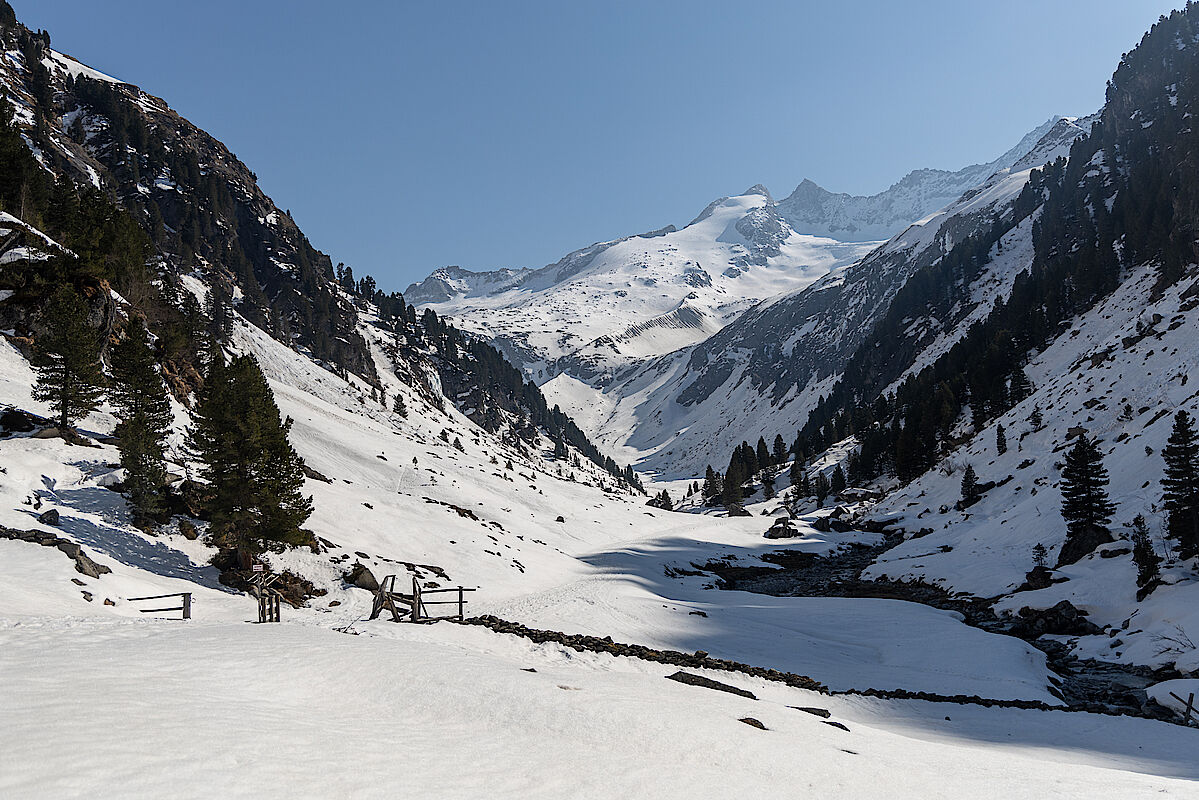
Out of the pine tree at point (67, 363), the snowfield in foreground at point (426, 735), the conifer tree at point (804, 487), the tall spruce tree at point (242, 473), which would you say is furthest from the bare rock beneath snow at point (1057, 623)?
the conifer tree at point (804, 487)

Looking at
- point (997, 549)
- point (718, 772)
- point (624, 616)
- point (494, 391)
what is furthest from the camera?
point (494, 391)

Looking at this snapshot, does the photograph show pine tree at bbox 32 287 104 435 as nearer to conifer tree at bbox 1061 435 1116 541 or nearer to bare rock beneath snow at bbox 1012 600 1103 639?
bare rock beneath snow at bbox 1012 600 1103 639

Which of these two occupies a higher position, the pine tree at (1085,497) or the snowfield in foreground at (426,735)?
the pine tree at (1085,497)

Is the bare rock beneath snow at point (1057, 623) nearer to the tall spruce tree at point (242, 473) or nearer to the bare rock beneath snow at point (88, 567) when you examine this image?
the tall spruce tree at point (242, 473)

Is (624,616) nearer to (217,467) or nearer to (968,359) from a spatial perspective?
(217,467)

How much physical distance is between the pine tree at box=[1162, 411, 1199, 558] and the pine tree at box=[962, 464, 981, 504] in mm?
29068

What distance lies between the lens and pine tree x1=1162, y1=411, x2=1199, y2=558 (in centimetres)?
3109

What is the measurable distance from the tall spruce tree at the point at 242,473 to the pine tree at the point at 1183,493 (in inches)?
1811

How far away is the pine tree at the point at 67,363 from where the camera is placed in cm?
3212

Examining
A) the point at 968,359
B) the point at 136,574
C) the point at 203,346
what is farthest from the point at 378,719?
the point at 968,359

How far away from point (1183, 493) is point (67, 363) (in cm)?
6301

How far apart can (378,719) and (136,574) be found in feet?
73.1

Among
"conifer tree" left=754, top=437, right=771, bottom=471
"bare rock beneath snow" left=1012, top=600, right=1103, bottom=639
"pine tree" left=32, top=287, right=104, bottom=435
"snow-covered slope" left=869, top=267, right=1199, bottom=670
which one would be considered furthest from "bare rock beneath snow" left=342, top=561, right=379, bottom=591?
"conifer tree" left=754, top=437, right=771, bottom=471

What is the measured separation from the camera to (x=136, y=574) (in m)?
25.1
